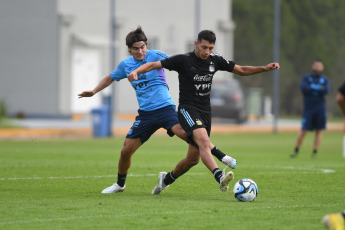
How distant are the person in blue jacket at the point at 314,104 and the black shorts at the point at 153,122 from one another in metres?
8.84

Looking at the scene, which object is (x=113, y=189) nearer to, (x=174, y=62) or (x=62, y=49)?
(x=174, y=62)

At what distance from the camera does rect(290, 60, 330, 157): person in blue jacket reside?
18.4 meters

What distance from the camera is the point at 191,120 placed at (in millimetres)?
9594

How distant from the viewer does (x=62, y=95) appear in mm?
36188

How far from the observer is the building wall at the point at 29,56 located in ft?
117

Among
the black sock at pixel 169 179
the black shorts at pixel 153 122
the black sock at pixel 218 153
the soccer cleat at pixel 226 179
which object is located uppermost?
the black shorts at pixel 153 122

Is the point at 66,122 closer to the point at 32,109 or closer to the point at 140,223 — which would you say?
the point at 32,109

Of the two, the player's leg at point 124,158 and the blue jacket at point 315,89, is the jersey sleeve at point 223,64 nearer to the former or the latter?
the player's leg at point 124,158

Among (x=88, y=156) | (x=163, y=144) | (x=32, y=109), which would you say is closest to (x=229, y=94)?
(x=32, y=109)

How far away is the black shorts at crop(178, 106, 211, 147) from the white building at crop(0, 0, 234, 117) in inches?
1006

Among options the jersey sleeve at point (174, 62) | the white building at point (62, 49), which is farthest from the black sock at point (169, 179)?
the white building at point (62, 49)

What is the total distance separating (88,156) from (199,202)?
29.2ft

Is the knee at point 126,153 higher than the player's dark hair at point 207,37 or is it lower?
lower

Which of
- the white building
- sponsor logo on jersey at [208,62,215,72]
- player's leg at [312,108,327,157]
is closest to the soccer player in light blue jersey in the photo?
sponsor logo on jersey at [208,62,215,72]
